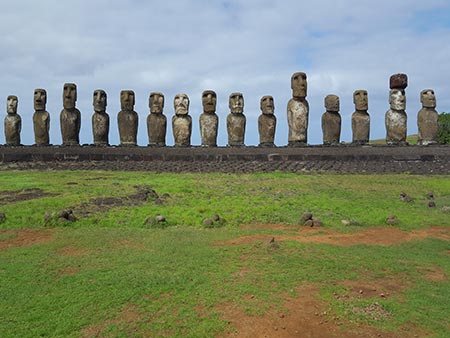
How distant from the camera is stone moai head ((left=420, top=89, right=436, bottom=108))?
1827 centimetres

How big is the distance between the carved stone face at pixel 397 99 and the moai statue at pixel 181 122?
807 cm

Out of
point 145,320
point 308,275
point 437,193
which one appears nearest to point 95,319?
point 145,320

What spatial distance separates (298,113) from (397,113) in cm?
389

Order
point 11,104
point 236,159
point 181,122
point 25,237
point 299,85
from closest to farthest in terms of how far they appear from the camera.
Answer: point 25,237 → point 236,159 → point 299,85 → point 181,122 → point 11,104

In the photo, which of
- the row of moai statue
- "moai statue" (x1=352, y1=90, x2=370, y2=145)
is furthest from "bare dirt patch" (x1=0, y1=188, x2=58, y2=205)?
"moai statue" (x1=352, y1=90, x2=370, y2=145)

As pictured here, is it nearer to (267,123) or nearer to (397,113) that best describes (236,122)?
(267,123)

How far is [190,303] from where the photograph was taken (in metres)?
4.29

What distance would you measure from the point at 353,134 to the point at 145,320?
15650 mm

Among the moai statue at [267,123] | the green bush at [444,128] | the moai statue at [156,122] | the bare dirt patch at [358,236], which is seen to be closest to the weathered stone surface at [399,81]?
the moai statue at [267,123]

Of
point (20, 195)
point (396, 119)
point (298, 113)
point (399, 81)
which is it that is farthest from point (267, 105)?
point (20, 195)

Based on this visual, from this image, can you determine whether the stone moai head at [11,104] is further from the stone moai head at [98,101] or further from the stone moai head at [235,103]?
the stone moai head at [235,103]

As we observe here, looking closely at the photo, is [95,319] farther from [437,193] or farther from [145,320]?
[437,193]

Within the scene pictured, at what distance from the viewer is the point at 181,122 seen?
1867cm

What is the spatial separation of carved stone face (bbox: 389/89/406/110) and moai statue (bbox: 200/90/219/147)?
22.9 ft
